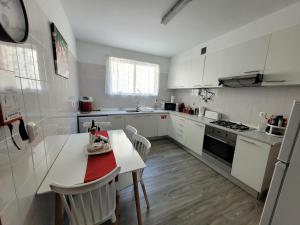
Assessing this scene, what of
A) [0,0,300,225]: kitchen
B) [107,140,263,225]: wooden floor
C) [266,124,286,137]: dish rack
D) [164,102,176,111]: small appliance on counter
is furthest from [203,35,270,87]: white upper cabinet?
[107,140,263,225]: wooden floor

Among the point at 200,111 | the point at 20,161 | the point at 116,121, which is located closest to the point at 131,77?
the point at 116,121

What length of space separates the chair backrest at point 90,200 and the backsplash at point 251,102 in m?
2.37

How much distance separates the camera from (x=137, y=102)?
12.1 ft

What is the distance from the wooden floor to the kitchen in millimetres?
14

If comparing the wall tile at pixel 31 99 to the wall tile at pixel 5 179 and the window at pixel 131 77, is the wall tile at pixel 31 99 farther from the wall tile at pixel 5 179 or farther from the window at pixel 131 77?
the window at pixel 131 77

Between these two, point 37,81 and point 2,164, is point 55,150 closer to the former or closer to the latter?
point 37,81

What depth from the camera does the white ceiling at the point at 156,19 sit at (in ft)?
5.24

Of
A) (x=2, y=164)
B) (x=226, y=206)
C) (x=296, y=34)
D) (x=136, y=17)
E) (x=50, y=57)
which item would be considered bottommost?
(x=226, y=206)

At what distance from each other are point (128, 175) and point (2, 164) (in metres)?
1.09

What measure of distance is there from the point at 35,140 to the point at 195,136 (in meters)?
2.50

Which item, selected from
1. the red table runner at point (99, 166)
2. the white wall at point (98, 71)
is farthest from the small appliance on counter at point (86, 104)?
the red table runner at point (99, 166)

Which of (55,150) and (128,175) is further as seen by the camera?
(128,175)

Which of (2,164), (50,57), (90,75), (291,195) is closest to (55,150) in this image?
(2,164)

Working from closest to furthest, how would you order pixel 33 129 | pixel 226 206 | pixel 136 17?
pixel 33 129
pixel 226 206
pixel 136 17
